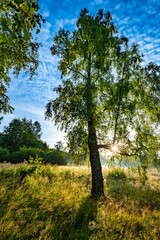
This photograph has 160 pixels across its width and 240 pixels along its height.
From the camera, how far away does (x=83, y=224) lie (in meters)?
3.12

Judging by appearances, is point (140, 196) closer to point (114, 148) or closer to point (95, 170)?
point (95, 170)

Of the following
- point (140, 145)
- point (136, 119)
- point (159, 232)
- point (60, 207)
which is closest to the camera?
point (159, 232)

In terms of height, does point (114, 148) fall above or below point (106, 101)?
below

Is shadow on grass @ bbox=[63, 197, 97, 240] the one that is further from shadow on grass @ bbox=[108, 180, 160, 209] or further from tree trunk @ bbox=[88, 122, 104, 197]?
shadow on grass @ bbox=[108, 180, 160, 209]

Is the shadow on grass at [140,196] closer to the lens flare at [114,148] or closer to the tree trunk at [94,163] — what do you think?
the tree trunk at [94,163]

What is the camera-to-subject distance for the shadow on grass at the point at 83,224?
2.55 m

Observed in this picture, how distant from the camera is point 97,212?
151 inches

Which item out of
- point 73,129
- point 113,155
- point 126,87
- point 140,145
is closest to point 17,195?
point 73,129

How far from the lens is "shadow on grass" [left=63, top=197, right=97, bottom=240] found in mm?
2552

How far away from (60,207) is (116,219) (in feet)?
5.69

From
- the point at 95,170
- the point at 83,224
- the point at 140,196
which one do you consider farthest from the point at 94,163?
the point at 140,196

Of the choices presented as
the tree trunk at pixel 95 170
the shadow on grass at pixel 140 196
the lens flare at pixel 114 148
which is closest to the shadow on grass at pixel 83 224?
the tree trunk at pixel 95 170

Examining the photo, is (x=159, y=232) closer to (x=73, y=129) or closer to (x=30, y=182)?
(x=73, y=129)

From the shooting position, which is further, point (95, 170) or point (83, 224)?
point (95, 170)
